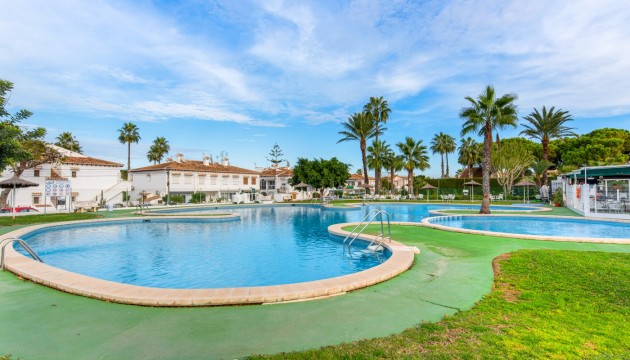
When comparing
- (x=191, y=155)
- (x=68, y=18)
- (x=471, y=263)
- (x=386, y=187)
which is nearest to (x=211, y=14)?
(x=68, y=18)

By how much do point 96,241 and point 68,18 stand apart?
978 cm

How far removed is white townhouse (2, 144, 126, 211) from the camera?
31672 millimetres

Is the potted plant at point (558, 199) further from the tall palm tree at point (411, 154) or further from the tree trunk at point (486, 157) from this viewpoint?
the tall palm tree at point (411, 154)

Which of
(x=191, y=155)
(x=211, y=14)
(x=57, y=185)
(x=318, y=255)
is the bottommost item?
(x=318, y=255)

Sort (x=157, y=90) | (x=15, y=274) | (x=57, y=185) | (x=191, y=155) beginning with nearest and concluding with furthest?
1. (x=15, y=274)
2. (x=57, y=185)
3. (x=157, y=90)
4. (x=191, y=155)

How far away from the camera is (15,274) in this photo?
22.6ft

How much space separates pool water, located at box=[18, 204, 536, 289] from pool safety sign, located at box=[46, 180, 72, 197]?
6991mm

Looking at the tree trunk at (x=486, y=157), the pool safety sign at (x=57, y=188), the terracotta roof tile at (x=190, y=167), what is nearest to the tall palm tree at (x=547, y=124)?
the tree trunk at (x=486, y=157)

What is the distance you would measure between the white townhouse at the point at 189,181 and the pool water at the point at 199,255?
23.1 meters

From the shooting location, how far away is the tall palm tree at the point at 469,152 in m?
55.2

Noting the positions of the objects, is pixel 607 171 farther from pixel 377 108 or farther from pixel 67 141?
pixel 67 141

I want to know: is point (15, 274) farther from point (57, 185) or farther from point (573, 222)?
point (573, 222)

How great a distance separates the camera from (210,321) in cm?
435

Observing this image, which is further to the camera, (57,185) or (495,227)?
(57,185)
